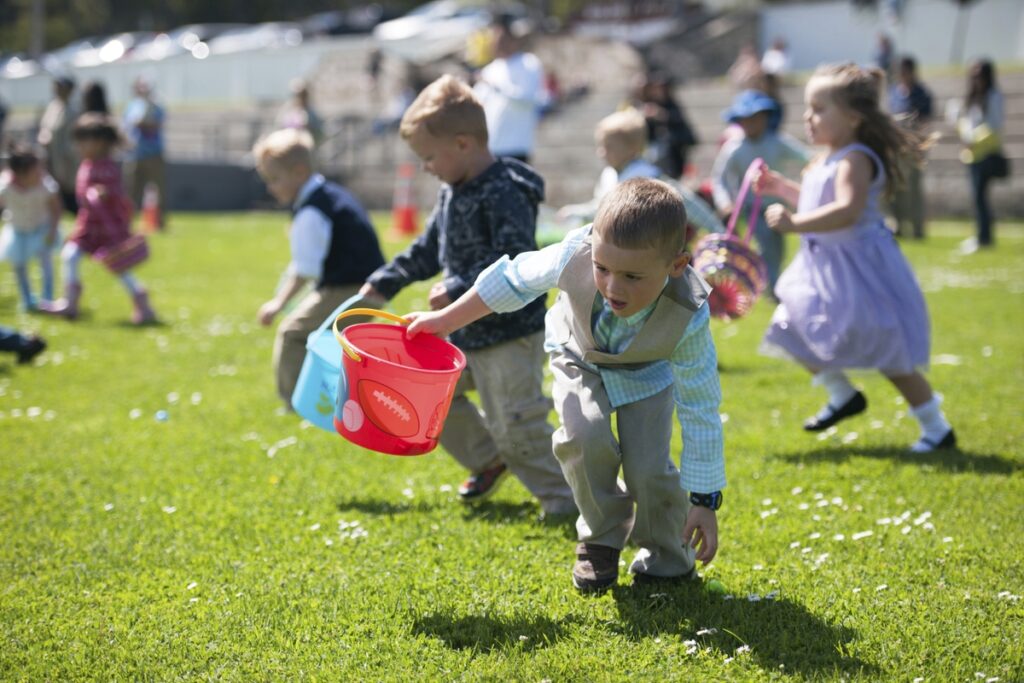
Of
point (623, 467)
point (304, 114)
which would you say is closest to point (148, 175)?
point (304, 114)

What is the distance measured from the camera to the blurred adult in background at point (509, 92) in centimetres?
983

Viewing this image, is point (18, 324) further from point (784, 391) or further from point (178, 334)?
point (784, 391)

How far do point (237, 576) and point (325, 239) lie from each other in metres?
2.04

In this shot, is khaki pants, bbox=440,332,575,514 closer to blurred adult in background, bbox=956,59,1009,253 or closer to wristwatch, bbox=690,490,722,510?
wristwatch, bbox=690,490,722,510

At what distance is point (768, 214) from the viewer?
15.4 feet

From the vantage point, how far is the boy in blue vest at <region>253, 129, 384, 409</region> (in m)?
5.29

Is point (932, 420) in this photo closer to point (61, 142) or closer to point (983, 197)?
point (983, 197)

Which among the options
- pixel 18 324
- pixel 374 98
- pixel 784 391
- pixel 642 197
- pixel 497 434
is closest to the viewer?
pixel 642 197

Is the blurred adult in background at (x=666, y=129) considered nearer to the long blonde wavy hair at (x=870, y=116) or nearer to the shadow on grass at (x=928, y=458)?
the long blonde wavy hair at (x=870, y=116)

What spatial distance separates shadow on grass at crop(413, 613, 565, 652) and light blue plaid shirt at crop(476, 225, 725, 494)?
1.93ft

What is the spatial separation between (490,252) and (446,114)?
0.52 m

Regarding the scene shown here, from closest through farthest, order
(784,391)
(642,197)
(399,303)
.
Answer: (642,197) → (784,391) → (399,303)

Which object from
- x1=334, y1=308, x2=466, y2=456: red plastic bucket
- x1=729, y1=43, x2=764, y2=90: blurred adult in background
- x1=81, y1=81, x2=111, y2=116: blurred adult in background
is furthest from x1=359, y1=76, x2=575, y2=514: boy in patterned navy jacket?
x1=729, y1=43, x2=764, y2=90: blurred adult in background

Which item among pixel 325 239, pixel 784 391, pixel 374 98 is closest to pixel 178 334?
pixel 325 239
